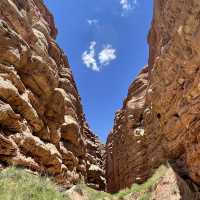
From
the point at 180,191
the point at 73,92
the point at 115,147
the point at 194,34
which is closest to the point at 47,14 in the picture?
the point at 73,92

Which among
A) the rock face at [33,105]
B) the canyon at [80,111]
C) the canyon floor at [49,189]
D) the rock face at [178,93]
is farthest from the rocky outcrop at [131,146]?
the canyon floor at [49,189]

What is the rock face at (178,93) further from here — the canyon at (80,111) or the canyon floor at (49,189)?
the canyon floor at (49,189)

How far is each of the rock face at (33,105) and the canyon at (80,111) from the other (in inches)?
2.3

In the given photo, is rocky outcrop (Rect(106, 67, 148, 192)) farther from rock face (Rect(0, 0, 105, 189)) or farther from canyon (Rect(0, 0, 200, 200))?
rock face (Rect(0, 0, 105, 189))

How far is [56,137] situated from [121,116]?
16.6 m

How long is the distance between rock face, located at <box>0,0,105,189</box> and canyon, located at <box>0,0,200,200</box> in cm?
6

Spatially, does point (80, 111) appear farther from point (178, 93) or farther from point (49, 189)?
point (49, 189)

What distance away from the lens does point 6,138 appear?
15.7 metres

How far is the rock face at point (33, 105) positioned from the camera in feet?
55.8

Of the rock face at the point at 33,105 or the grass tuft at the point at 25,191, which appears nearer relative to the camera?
the grass tuft at the point at 25,191

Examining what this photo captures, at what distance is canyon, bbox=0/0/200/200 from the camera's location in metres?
13.0

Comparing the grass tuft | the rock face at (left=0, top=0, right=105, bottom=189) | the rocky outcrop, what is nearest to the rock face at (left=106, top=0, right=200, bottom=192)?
the rocky outcrop

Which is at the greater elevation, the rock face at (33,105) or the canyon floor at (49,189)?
the rock face at (33,105)

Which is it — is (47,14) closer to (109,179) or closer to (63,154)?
(63,154)
